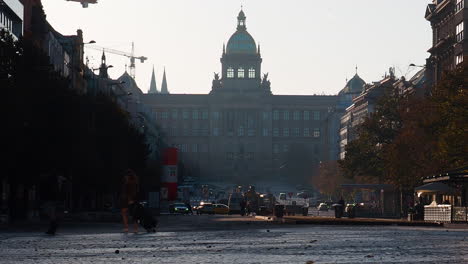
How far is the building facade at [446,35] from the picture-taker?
11844 centimetres

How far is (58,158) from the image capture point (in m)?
65.2

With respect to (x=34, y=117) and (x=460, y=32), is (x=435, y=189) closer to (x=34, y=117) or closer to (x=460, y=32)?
(x=34, y=117)

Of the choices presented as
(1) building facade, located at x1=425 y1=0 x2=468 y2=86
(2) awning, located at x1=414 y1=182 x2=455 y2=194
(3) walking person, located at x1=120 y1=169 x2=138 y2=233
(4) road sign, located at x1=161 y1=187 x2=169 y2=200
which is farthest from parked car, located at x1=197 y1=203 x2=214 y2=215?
(3) walking person, located at x1=120 y1=169 x2=138 y2=233

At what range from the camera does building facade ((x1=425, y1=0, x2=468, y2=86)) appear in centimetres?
11844

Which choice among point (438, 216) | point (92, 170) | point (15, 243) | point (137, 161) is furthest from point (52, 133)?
point (137, 161)

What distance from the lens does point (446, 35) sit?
128875 millimetres

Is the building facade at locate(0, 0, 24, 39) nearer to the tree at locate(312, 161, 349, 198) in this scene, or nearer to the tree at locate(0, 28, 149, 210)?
the tree at locate(0, 28, 149, 210)

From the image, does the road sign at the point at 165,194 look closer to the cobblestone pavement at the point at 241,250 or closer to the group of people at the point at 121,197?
the group of people at the point at 121,197

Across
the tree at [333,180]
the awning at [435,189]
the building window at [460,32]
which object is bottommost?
the awning at [435,189]

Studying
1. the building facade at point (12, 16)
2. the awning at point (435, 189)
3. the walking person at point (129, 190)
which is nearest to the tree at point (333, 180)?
the building facade at point (12, 16)

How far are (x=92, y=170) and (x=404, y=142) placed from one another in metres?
22.5

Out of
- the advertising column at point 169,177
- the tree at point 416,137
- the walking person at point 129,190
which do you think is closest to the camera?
the walking person at point 129,190

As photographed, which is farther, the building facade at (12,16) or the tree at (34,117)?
the building facade at (12,16)

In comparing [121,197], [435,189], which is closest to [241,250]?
[121,197]
